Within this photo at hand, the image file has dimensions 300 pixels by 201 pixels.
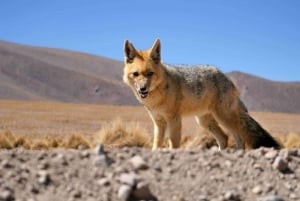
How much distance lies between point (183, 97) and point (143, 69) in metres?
0.96

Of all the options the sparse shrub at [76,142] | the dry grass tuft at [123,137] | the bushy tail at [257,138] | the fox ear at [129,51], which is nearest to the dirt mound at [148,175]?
the fox ear at [129,51]

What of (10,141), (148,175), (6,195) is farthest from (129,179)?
(10,141)

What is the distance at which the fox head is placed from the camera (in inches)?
430

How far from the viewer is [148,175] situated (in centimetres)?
612

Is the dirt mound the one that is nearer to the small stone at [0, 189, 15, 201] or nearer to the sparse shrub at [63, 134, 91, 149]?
the small stone at [0, 189, 15, 201]

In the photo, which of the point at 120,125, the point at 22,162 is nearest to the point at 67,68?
the point at 120,125

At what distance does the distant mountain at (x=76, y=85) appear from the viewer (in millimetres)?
124750

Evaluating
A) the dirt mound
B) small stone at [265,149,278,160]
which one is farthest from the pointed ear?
small stone at [265,149,278,160]

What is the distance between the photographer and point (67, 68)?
142500mm

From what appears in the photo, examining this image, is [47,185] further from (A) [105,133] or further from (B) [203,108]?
(A) [105,133]

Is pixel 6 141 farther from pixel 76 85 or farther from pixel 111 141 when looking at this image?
pixel 76 85

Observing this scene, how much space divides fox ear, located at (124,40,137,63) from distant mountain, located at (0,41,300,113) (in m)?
106

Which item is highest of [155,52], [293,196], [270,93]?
[270,93]

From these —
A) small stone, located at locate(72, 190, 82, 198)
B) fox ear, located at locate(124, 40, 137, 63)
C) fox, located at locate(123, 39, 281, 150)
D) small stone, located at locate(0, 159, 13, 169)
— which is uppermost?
fox ear, located at locate(124, 40, 137, 63)
